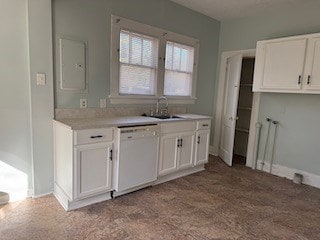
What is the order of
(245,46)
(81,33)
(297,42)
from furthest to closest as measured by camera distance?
1. (245,46)
2. (297,42)
3. (81,33)

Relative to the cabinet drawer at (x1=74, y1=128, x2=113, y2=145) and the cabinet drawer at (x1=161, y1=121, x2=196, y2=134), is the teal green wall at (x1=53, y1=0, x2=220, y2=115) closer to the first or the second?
the cabinet drawer at (x1=74, y1=128, x2=113, y2=145)

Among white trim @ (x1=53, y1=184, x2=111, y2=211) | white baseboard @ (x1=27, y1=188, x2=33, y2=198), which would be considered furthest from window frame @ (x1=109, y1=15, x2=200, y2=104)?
white baseboard @ (x1=27, y1=188, x2=33, y2=198)

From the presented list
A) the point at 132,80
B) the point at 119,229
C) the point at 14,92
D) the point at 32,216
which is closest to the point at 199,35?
the point at 132,80

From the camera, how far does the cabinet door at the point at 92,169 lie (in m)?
2.25

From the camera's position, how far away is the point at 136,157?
2.67m

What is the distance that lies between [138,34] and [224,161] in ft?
9.02

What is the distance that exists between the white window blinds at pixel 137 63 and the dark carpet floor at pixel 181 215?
148 cm

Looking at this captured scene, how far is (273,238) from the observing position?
6.66ft

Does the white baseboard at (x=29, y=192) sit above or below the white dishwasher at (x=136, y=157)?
below

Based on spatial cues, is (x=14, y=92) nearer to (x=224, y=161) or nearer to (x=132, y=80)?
(x=132, y=80)

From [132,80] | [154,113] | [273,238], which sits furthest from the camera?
[154,113]

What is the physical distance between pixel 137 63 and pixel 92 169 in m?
1.69

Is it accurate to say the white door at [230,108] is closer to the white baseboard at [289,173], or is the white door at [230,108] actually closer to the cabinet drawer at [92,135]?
the white baseboard at [289,173]

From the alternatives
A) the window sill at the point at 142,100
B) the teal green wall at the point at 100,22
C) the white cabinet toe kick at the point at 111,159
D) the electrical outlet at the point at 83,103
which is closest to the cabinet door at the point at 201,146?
the white cabinet toe kick at the point at 111,159
